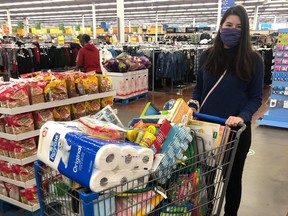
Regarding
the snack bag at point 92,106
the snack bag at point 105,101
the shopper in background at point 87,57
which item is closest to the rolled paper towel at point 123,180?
the snack bag at point 92,106

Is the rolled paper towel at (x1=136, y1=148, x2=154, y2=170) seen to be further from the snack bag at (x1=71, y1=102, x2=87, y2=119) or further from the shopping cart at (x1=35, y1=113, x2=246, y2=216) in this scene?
the snack bag at (x1=71, y1=102, x2=87, y2=119)

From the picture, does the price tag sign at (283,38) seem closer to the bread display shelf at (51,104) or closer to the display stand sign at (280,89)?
the display stand sign at (280,89)

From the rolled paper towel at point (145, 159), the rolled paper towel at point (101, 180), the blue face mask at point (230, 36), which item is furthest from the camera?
the blue face mask at point (230, 36)

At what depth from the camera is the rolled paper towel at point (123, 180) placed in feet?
3.59

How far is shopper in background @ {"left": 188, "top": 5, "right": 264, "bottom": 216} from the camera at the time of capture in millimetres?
1876

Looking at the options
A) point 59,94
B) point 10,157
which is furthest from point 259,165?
point 10,157

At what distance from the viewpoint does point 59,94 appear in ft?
8.55

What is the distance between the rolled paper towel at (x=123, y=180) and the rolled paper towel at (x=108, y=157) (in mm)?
45

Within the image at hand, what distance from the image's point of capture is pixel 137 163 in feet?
3.76

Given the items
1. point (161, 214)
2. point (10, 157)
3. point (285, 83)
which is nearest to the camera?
point (161, 214)

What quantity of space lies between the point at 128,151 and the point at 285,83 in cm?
517

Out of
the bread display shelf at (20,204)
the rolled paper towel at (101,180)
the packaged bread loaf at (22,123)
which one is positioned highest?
the rolled paper towel at (101,180)

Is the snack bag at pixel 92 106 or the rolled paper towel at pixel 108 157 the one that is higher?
the rolled paper towel at pixel 108 157

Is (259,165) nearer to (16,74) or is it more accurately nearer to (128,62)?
(128,62)
